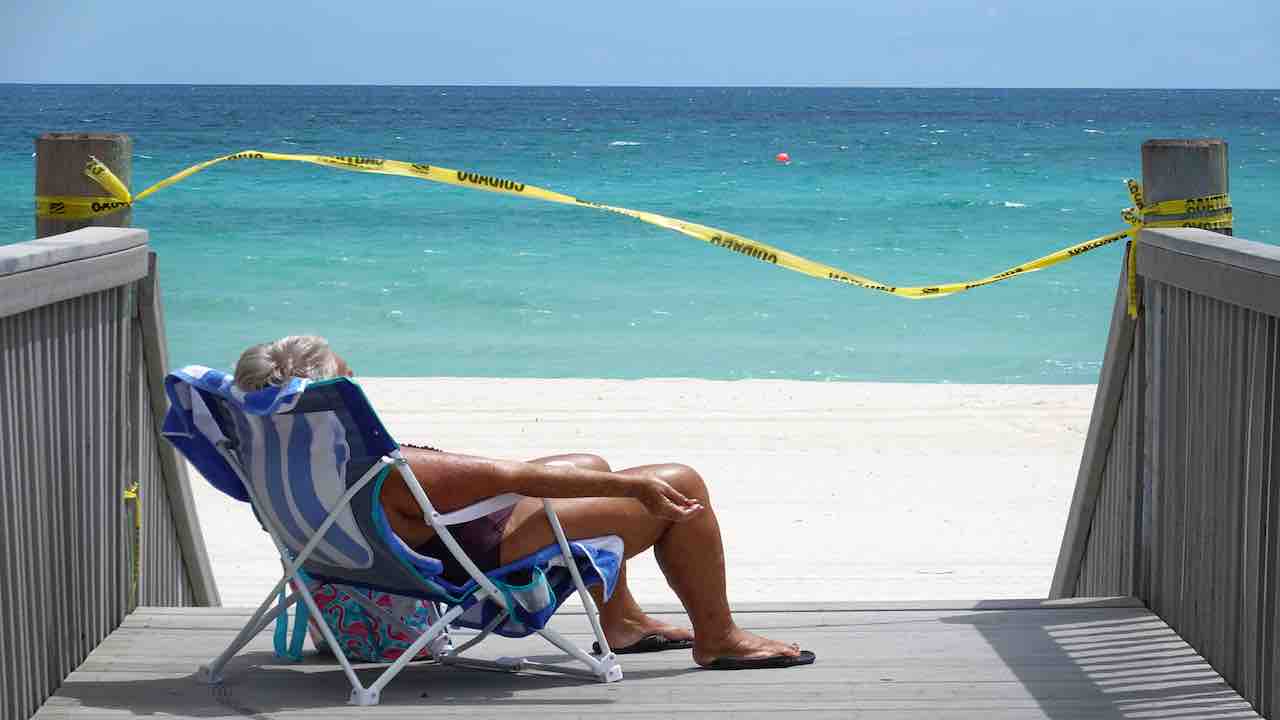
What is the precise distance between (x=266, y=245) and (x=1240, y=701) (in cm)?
2286

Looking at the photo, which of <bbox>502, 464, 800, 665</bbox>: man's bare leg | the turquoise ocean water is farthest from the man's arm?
the turquoise ocean water

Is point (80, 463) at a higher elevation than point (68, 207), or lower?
lower

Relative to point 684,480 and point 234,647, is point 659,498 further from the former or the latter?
point 234,647

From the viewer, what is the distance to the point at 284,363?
3.24 metres

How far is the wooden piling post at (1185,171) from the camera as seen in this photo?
413cm

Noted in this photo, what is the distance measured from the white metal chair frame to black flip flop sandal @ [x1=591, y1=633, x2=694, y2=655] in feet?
0.56

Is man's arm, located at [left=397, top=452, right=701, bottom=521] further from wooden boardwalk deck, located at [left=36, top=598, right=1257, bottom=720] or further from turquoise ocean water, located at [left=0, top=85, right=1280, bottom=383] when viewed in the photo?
turquoise ocean water, located at [left=0, top=85, right=1280, bottom=383]

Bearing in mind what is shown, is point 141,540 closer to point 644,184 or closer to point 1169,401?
point 1169,401

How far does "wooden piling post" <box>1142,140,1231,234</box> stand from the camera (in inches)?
163

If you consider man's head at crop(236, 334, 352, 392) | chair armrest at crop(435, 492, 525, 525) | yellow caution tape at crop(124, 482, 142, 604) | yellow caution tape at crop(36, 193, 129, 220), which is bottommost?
yellow caution tape at crop(124, 482, 142, 604)

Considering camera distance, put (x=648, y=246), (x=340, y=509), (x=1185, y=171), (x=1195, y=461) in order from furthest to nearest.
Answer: (x=648, y=246), (x=1185, y=171), (x=1195, y=461), (x=340, y=509)

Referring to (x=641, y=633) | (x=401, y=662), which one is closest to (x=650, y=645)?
(x=641, y=633)

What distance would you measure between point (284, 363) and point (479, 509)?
52 cm

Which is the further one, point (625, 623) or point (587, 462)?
point (625, 623)
